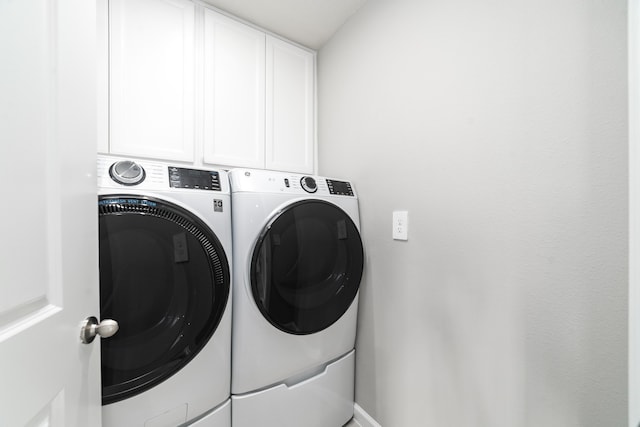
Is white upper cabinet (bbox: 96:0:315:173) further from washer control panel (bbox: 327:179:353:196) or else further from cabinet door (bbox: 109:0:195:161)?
washer control panel (bbox: 327:179:353:196)

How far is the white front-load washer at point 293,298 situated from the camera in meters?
0.96

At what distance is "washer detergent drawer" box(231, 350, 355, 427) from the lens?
3.23ft

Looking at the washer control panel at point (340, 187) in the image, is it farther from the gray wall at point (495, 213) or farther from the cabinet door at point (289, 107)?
the cabinet door at point (289, 107)

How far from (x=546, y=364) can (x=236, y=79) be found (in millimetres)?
1910

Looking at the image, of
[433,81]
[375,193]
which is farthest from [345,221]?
[433,81]

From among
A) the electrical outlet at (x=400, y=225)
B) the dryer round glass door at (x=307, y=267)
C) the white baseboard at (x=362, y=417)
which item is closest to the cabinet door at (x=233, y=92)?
the dryer round glass door at (x=307, y=267)

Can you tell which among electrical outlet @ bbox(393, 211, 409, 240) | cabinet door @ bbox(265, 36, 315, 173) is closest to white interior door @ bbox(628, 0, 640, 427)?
electrical outlet @ bbox(393, 211, 409, 240)

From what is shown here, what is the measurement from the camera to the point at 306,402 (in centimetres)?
113

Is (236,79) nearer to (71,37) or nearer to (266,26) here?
(266,26)

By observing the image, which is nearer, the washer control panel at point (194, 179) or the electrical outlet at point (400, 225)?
the washer control panel at point (194, 179)

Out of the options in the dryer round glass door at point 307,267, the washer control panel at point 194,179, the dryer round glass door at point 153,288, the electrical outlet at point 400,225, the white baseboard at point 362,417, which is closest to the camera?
the dryer round glass door at point 153,288

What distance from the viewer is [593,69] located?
2.13 feet

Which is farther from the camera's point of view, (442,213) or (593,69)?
(442,213)

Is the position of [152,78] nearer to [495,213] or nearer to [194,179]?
[194,179]
